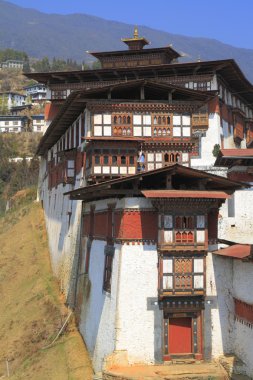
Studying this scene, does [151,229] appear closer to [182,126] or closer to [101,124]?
[101,124]

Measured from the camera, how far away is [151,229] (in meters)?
24.1

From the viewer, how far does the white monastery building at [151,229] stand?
2384cm

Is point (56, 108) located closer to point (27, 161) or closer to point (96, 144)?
point (96, 144)

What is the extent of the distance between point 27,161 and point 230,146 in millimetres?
68699

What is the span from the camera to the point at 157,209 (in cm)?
2398

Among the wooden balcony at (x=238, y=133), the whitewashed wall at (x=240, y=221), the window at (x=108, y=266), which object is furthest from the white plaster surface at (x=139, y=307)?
the wooden balcony at (x=238, y=133)

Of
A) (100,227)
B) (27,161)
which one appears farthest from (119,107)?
(27,161)

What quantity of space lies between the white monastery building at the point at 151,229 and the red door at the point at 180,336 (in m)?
0.04

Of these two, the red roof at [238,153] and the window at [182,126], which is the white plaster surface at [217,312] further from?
the window at [182,126]

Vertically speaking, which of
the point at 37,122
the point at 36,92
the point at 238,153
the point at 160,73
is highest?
the point at 36,92

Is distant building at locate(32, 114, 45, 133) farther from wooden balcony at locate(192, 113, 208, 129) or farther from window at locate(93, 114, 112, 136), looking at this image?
window at locate(93, 114, 112, 136)

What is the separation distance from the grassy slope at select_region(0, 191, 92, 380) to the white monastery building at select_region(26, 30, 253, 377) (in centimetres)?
98

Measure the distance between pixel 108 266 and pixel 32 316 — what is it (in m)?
10.6

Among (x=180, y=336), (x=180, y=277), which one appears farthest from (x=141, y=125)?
(x=180, y=336)
